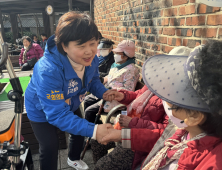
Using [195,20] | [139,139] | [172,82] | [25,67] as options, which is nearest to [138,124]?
[139,139]

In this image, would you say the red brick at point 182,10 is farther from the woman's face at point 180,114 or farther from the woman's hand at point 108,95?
the woman's face at point 180,114

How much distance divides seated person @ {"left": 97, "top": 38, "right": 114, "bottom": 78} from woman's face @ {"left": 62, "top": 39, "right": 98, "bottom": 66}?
7.93 feet

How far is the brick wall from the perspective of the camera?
60.9 inches

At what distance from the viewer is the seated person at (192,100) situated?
0.75m

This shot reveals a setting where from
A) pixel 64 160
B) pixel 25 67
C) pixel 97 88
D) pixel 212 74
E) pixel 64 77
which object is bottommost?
pixel 64 160

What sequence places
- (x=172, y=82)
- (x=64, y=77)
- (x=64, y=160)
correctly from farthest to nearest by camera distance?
(x=64, y=160) < (x=64, y=77) < (x=172, y=82)

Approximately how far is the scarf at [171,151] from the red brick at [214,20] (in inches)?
36.2

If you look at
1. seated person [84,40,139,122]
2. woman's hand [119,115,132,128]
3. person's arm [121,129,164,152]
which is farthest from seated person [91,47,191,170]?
seated person [84,40,139,122]

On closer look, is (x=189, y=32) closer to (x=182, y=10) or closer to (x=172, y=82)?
(x=182, y=10)

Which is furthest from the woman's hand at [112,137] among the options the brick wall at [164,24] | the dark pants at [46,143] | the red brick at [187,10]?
the red brick at [187,10]

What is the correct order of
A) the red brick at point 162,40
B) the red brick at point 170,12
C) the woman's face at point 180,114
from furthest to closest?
the red brick at point 162,40 < the red brick at point 170,12 < the woman's face at point 180,114

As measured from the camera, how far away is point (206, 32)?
5.09 ft

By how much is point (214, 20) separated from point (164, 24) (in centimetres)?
→ 82

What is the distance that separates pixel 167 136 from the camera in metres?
1.24
